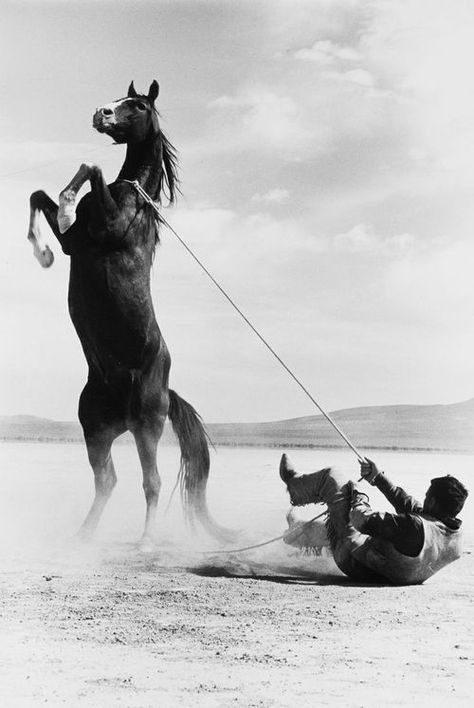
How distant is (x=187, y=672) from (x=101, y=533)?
13.6ft

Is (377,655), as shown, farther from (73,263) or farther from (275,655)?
(73,263)

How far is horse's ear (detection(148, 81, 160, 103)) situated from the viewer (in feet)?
23.5

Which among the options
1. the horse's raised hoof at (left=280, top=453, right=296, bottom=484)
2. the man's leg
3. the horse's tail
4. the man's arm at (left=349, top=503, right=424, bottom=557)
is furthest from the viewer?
the horse's tail

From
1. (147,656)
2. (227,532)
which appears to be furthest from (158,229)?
(147,656)

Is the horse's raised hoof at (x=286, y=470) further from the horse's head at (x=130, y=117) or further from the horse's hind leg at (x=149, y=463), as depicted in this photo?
the horse's head at (x=130, y=117)

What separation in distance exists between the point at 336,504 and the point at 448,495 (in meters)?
0.71

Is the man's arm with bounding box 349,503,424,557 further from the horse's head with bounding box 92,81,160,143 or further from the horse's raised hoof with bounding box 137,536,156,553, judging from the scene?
the horse's head with bounding box 92,81,160,143

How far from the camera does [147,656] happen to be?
4156mm

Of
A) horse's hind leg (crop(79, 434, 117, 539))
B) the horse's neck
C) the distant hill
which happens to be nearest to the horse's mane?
the horse's neck

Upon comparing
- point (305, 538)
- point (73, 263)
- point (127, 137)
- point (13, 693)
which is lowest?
point (13, 693)

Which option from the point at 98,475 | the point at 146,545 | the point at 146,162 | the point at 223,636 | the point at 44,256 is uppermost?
the point at 146,162

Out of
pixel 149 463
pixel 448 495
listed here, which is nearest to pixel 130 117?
pixel 149 463

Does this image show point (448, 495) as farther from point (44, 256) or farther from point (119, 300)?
point (44, 256)

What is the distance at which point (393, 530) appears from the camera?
555 centimetres
